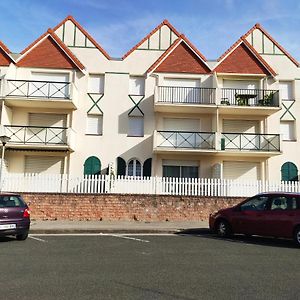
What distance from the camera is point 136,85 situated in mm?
23828

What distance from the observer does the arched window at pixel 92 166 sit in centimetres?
2277

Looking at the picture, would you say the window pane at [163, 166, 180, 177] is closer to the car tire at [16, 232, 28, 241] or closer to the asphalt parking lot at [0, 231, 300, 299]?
the asphalt parking lot at [0, 231, 300, 299]

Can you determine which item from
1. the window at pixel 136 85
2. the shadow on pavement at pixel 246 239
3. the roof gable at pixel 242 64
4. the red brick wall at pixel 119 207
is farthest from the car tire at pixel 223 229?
the roof gable at pixel 242 64

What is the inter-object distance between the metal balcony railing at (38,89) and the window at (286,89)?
1307cm

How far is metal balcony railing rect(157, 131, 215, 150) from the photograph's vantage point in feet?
72.4

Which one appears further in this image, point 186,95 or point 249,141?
point 186,95

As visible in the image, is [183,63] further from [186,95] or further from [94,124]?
[94,124]

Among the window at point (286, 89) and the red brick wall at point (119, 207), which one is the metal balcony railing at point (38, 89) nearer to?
the red brick wall at point (119, 207)

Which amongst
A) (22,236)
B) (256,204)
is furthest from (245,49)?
(22,236)

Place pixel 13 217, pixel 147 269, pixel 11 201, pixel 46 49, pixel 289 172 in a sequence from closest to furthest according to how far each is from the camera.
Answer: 1. pixel 147 269
2. pixel 13 217
3. pixel 11 201
4. pixel 289 172
5. pixel 46 49

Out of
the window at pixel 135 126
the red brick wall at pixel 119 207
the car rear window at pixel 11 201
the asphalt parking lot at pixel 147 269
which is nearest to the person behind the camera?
the asphalt parking lot at pixel 147 269

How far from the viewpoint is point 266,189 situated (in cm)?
1861

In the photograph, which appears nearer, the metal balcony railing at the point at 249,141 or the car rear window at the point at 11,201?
the car rear window at the point at 11,201

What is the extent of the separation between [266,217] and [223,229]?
1.75 metres
